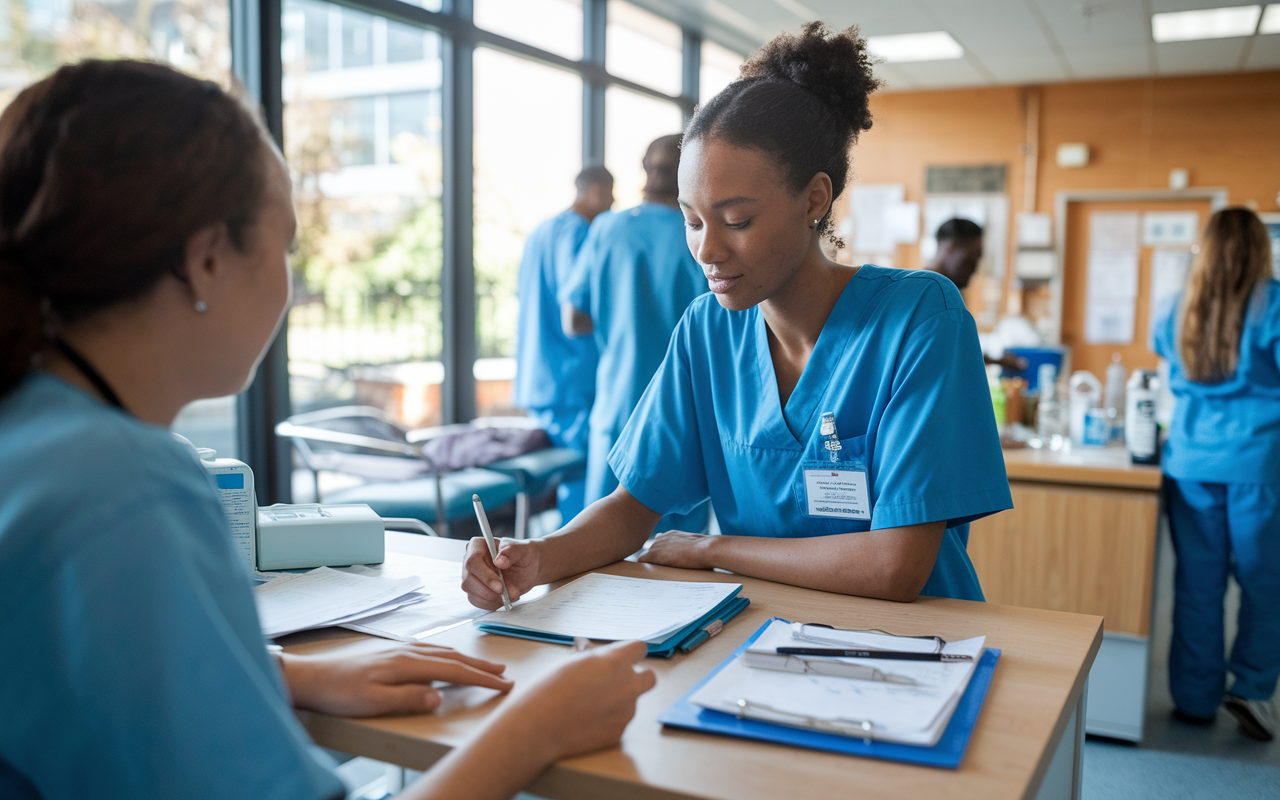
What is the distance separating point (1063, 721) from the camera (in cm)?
90

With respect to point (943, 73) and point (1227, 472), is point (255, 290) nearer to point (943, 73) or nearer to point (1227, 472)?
point (1227, 472)

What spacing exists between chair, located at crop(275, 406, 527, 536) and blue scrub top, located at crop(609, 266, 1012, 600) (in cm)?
152

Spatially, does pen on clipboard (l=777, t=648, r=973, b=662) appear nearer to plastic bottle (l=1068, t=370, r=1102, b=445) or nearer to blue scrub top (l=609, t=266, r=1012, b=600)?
blue scrub top (l=609, t=266, r=1012, b=600)

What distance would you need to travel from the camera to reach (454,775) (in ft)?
2.31

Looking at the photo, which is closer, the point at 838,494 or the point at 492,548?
the point at 492,548

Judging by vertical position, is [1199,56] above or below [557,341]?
above

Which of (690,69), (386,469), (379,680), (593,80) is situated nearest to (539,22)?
(593,80)

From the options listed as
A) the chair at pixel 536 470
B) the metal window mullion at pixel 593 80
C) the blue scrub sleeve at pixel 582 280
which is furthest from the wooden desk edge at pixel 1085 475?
the metal window mullion at pixel 593 80

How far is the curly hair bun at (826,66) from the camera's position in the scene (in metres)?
1.39

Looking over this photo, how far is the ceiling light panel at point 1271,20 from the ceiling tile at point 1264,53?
5.2 inches

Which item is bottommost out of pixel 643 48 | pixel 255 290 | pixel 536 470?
pixel 536 470

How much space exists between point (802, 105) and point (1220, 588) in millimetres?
2305

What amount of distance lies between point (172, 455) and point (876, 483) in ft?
3.04

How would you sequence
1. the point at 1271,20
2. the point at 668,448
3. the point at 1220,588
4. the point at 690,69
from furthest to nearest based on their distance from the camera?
the point at 690,69 < the point at 1271,20 < the point at 1220,588 < the point at 668,448
